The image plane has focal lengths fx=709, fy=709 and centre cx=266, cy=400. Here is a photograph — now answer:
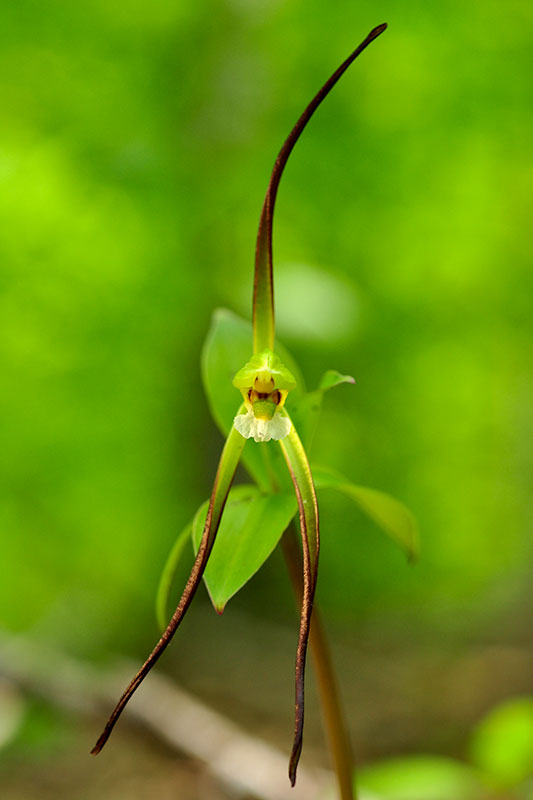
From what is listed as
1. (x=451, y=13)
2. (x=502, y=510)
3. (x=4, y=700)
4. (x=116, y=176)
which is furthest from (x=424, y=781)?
(x=502, y=510)

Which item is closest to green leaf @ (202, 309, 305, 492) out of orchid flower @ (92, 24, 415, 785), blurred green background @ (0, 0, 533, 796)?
orchid flower @ (92, 24, 415, 785)

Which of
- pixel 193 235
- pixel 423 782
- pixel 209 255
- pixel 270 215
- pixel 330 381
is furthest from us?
pixel 209 255

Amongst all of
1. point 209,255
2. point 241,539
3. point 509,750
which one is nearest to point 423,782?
point 509,750

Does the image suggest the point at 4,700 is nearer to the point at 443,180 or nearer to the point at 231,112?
the point at 231,112

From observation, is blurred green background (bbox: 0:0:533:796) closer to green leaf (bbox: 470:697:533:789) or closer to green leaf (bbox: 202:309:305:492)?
green leaf (bbox: 470:697:533:789)

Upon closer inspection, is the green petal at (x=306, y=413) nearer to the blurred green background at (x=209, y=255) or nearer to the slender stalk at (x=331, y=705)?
the slender stalk at (x=331, y=705)

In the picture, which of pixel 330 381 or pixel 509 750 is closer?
pixel 330 381

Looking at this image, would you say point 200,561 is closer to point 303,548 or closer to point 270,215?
point 303,548
